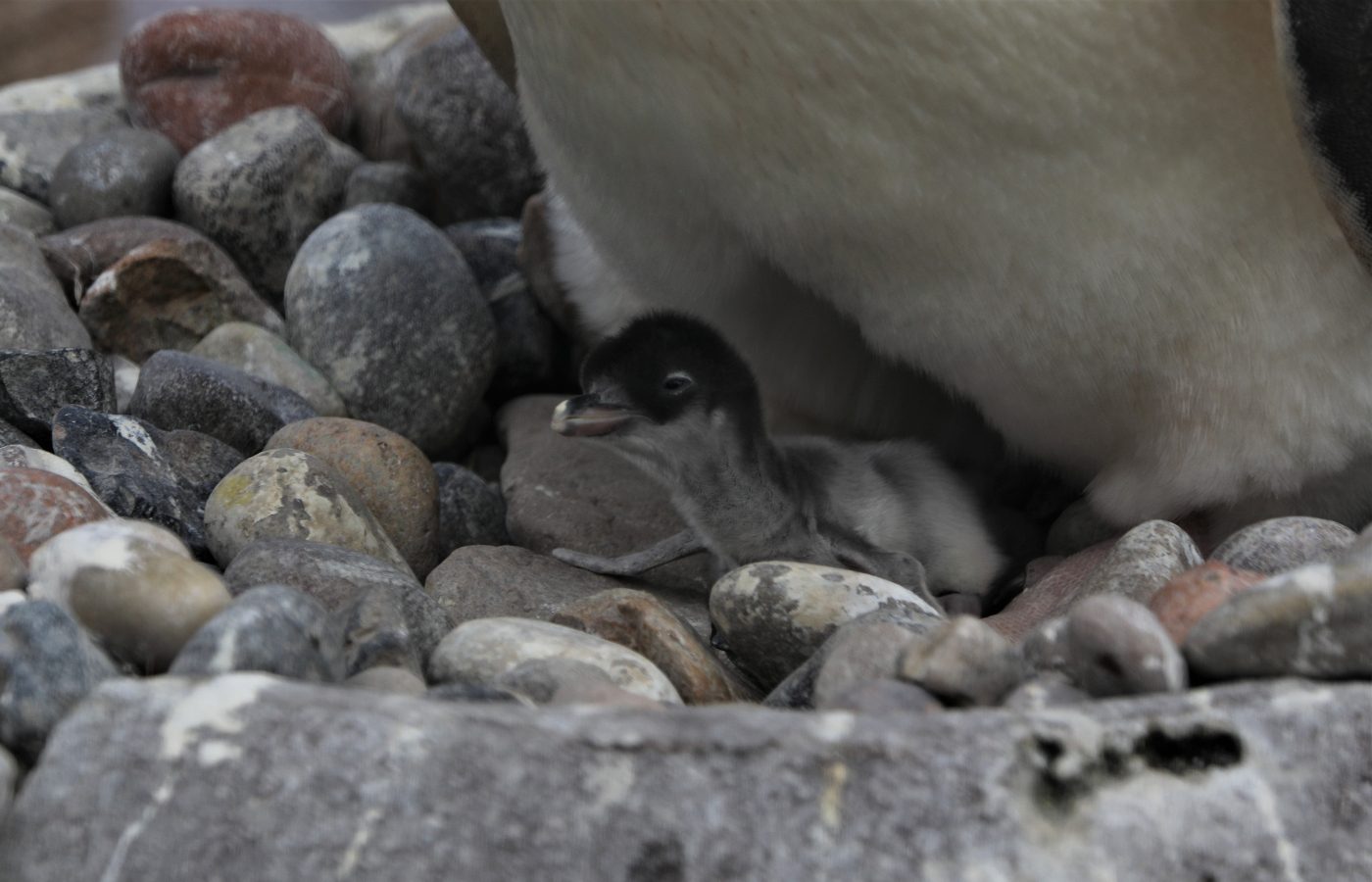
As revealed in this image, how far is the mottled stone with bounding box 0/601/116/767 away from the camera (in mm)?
843

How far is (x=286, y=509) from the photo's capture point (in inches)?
53.1

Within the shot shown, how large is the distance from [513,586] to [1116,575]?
519 millimetres

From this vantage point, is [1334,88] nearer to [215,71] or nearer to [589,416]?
[589,416]

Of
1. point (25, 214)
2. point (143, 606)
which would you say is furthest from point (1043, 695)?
point (25, 214)

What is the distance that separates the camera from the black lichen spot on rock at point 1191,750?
0.79m

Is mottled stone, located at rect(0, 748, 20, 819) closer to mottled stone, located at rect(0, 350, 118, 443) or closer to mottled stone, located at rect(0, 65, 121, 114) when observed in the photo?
mottled stone, located at rect(0, 350, 118, 443)

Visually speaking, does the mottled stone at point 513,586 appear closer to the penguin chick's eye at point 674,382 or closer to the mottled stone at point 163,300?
the penguin chick's eye at point 674,382

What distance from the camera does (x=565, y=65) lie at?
4.24 ft

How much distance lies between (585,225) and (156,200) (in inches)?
36.7

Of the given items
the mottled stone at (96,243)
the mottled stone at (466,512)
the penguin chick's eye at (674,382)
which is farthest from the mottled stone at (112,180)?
the penguin chick's eye at (674,382)

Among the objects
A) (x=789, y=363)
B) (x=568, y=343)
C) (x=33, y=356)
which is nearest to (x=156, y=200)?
(x=568, y=343)

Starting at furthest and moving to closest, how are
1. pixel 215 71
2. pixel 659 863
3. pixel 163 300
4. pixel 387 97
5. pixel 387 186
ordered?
pixel 387 97 → pixel 215 71 → pixel 387 186 → pixel 163 300 → pixel 659 863

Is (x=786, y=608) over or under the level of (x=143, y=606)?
under

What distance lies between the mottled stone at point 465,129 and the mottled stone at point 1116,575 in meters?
1.24
